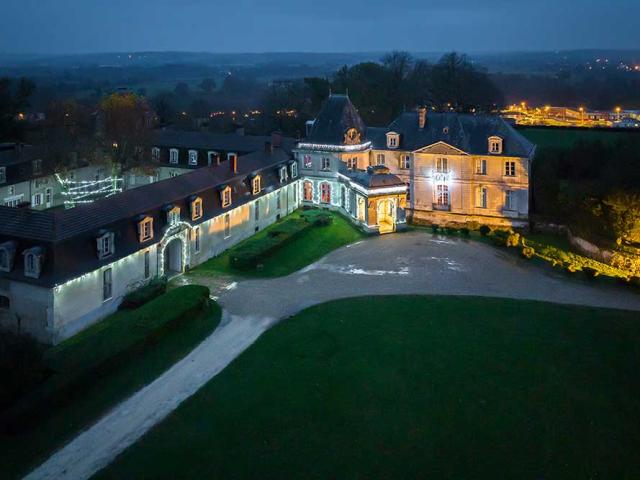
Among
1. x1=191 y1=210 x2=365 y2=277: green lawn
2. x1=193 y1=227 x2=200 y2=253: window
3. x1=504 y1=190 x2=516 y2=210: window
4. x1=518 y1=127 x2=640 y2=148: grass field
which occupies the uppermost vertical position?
x1=518 y1=127 x2=640 y2=148: grass field

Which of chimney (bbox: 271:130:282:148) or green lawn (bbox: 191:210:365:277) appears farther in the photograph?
chimney (bbox: 271:130:282:148)

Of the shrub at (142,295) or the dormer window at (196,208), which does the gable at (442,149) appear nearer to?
the dormer window at (196,208)

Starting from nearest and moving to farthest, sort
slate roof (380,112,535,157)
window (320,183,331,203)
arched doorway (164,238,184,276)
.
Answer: arched doorway (164,238,184,276), slate roof (380,112,535,157), window (320,183,331,203)

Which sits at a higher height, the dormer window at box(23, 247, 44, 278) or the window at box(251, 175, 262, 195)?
the window at box(251, 175, 262, 195)

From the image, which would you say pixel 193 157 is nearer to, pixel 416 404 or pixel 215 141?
pixel 215 141

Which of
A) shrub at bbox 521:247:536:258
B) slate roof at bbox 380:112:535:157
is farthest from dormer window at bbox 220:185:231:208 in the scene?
shrub at bbox 521:247:536:258

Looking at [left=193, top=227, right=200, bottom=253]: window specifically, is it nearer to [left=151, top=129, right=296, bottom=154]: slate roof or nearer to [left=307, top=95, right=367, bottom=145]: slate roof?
[left=151, top=129, right=296, bottom=154]: slate roof

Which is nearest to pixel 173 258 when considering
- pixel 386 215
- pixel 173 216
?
pixel 173 216
